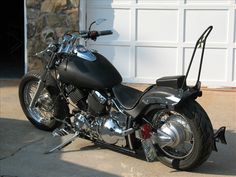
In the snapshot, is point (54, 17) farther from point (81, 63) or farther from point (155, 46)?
point (81, 63)

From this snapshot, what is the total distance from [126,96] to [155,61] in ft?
11.4

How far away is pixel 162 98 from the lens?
16.6 ft

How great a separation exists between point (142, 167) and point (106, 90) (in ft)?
2.74

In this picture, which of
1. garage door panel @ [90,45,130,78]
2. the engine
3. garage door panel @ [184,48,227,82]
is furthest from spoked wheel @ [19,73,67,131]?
garage door panel @ [184,48,227,82]

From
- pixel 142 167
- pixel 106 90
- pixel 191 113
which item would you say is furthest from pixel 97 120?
pixel 191 113

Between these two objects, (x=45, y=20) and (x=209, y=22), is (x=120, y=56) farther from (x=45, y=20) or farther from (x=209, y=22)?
(x=209, y=22)

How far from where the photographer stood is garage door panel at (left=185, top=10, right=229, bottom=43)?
859 centimetres

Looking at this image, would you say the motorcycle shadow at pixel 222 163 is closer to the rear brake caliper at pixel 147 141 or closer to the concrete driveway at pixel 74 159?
the concrete driveway at pixel 74 159

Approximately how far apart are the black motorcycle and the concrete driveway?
120 millimetres

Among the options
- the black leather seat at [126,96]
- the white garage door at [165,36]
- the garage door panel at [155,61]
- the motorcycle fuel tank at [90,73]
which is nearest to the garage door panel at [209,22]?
the white garage door at [165,36]

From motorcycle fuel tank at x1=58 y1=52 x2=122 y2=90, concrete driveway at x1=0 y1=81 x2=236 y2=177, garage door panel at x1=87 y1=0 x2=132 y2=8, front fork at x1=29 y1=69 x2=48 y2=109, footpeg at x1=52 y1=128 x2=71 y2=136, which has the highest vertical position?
garage door panel at x1=87 y1=0 x2=132 y2=8

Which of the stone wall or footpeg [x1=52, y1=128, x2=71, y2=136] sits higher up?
the stone wall

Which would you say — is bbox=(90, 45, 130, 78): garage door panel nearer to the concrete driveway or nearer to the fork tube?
the concrete driveway

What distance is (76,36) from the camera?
231 inches
